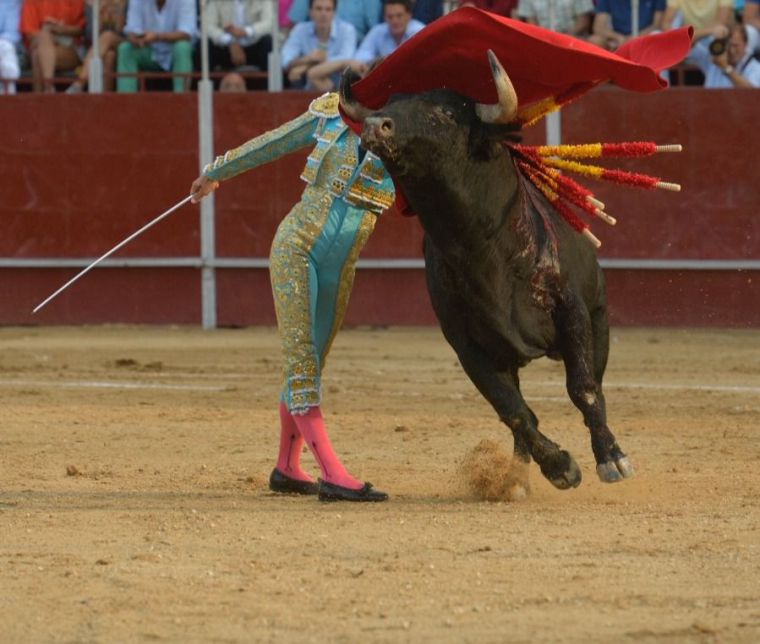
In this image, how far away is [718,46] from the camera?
1123 cm

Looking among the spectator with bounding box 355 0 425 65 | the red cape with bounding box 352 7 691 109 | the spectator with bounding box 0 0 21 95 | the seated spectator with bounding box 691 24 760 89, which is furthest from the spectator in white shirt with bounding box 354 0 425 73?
the red cape with bounding box 352 7 691 109

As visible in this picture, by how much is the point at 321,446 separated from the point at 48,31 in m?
7.31

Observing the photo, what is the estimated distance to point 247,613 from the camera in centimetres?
404

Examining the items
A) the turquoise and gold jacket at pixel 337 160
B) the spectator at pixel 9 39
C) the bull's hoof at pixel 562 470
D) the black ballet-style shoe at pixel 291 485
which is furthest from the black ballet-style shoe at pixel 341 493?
the spectator at pixel 9 39

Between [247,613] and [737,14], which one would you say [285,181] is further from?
[247,613]

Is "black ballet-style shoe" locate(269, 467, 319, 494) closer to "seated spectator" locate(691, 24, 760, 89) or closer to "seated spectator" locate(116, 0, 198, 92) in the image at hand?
"seated spectator" locate(691, 24, 760, 89)

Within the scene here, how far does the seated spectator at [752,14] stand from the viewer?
440 inches

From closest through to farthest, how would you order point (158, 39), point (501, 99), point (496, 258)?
1. point (501, 99)
2. point (496, 258)
3. point (158, 39)

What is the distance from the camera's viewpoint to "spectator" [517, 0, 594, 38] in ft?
37.1

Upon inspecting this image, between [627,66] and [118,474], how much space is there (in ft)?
7.38

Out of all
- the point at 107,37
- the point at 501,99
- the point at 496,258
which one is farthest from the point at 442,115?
the point at 107,37

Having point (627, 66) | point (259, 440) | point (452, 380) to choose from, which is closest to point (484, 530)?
point (627, 66)

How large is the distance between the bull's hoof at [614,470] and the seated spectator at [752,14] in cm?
638

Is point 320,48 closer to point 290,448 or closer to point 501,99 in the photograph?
point 290,448
